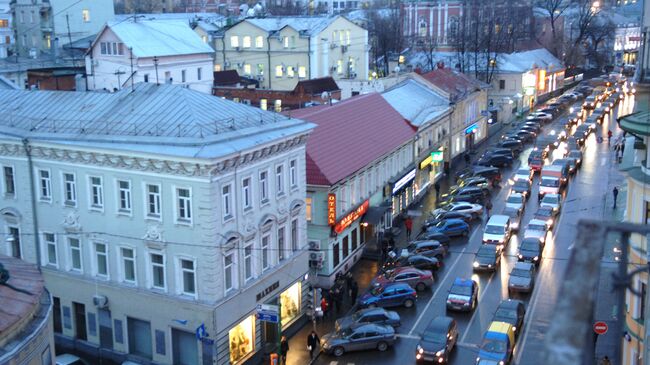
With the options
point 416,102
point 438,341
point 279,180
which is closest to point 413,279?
point 438,341

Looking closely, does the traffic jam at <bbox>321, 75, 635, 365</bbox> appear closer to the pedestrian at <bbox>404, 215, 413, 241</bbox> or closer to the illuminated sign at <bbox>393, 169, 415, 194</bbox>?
the pedestrian at <bbox>404, 215, 413, 241</bbox>

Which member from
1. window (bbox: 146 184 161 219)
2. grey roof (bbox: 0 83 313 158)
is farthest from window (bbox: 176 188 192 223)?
grey roof (bbox: 0 83 313 158)

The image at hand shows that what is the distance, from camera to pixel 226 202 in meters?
23.3

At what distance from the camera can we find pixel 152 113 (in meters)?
25.6

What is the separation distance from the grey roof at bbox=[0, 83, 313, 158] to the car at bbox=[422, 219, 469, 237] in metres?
13.1

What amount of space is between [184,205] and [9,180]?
8274 mm

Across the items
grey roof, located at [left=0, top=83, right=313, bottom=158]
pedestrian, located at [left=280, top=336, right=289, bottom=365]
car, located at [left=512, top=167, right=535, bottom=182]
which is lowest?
pedestrian, located at [left=280, top=336, right=289, bottom=365]

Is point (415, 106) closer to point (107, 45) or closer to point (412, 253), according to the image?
point (412, 253)

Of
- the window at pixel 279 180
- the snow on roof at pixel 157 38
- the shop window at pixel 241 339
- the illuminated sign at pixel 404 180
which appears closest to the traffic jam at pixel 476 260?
the illuminated sign at pixel 404 180

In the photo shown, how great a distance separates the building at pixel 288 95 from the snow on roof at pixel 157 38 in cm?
451

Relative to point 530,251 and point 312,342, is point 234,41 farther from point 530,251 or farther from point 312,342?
point 312,342

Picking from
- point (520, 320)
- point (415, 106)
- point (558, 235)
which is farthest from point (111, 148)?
point (415, 106)

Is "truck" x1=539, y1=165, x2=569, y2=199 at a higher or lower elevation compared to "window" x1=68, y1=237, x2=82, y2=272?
lower

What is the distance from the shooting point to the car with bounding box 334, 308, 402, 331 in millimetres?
26141
